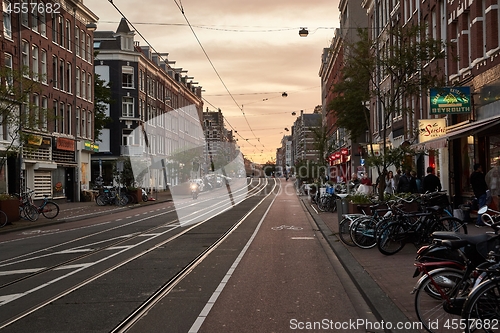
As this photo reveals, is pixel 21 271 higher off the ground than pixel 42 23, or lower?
lower

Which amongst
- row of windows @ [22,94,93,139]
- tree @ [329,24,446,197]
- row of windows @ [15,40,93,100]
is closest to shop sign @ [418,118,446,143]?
tree @ [329,24,446,197]

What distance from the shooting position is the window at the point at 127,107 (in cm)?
6788

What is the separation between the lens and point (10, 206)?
2419cm

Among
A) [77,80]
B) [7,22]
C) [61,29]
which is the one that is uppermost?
[61,29]

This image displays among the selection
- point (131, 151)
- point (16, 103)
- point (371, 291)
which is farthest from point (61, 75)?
point (371, 291)

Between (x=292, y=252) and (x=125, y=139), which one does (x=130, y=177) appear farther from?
(x=292, y=252)

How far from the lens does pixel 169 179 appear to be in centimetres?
6956

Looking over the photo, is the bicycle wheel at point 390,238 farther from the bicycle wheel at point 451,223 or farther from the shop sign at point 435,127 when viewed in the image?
the shop sign at point 435,127

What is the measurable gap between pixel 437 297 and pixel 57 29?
4170 cm

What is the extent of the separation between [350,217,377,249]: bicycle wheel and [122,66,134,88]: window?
2223 inches

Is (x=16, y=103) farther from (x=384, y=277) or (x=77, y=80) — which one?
(x=77, y=80)

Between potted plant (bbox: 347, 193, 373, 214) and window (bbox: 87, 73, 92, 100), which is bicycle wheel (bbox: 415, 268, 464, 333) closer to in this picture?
potted plant (bbox: 347, 193, 373, 214)

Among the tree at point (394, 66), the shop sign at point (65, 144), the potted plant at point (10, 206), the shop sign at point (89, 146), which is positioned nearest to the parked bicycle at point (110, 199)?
the shop sign at point (65, 144)

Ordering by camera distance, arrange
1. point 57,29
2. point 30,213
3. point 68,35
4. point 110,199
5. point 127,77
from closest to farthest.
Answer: point 30,213 → point 110,199 → point 57,29 → point 68,35 → point 127,77
